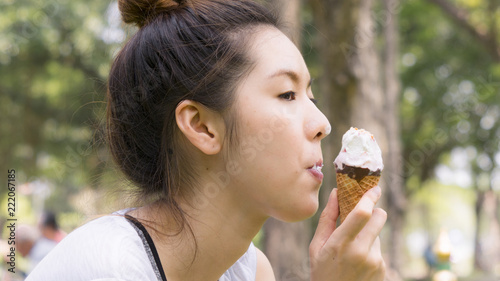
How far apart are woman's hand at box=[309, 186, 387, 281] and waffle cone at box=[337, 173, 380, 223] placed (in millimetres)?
102

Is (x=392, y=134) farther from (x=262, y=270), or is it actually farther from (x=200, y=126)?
(x=200, y=126)

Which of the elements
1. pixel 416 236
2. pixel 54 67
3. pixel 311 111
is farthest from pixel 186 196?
pixel 416 236

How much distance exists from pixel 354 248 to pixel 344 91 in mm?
3750

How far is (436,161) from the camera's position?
1903 cm

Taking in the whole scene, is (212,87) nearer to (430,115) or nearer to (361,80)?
(361,80)

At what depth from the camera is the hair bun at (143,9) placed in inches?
82.7

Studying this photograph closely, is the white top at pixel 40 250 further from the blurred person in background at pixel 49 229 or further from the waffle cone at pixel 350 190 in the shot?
the waffle cone at pixel 350 190

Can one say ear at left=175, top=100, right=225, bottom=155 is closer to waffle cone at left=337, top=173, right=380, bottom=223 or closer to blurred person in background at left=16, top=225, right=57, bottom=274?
waffle cone at left=337, top=173, right=380, bottom=223

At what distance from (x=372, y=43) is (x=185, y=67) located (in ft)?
13.3

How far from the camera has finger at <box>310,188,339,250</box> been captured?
6.56ft

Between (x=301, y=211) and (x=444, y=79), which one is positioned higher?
(x=444, y=79)

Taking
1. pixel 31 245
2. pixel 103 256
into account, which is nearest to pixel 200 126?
pixel 103 256

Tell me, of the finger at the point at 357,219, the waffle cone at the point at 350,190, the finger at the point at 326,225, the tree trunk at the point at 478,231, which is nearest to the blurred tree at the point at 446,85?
the tree trunk at the point at 478,231

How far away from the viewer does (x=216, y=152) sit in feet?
6.22
